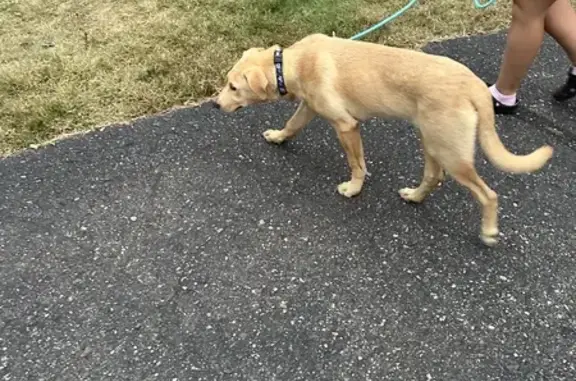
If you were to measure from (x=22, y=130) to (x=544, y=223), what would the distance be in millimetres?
3358

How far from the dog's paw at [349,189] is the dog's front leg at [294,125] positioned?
48cm

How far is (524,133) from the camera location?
168 inches

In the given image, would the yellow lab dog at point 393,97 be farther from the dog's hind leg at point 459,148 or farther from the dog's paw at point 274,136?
the dog's paw at point 274,136

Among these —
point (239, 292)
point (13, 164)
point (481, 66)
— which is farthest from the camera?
point (481, 66)

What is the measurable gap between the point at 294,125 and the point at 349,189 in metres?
0.58

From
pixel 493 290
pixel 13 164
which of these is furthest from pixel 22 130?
pixel 493 290

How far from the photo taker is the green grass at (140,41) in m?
4.39

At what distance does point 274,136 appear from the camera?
412 centimetres

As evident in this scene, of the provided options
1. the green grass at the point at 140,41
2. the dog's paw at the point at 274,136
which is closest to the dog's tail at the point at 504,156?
the dog's paw at the point at 274,136

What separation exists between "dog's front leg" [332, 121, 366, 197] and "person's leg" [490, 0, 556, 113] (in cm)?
124

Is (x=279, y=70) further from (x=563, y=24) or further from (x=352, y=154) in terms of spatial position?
(x=563, y=24)

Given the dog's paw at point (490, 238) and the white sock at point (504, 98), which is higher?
the white sock at point (504, 98)

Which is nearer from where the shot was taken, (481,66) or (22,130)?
(22,130)

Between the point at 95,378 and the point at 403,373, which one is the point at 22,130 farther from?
the point at 403,373
